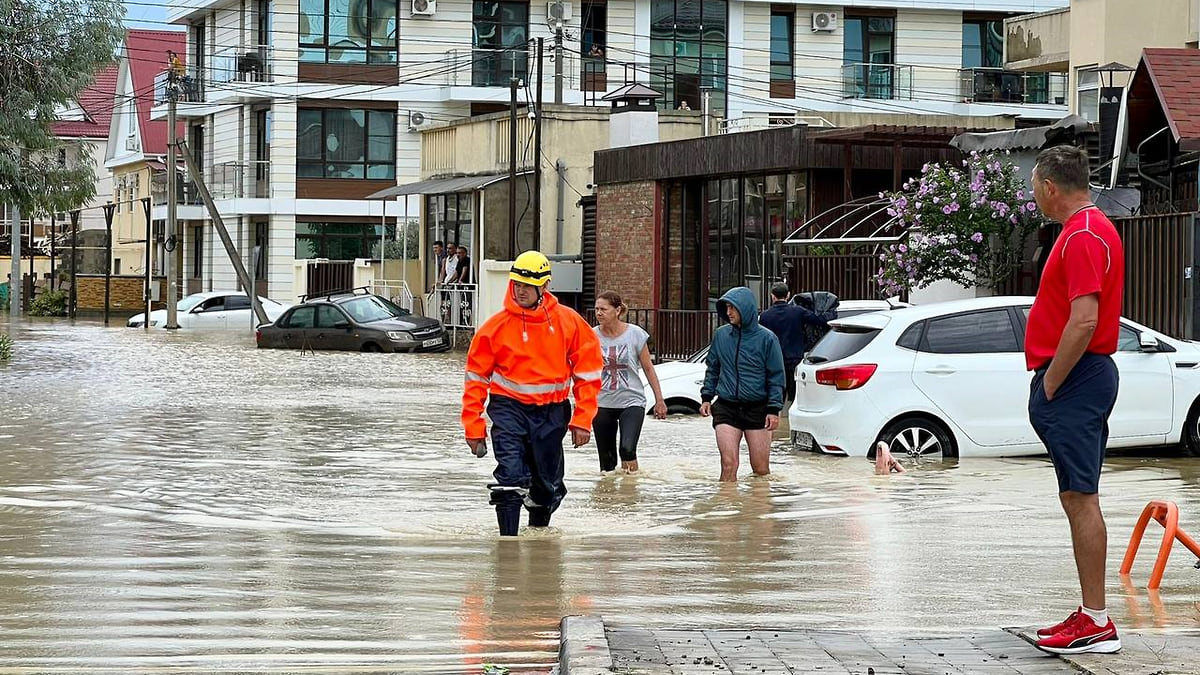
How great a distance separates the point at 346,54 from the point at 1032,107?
22134 mm

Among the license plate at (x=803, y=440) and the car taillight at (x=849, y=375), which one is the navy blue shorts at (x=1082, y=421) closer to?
the car taillight at (x=849, y=375)

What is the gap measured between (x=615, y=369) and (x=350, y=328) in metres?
25.9

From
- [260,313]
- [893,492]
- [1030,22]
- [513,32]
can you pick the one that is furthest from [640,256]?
[513,32]

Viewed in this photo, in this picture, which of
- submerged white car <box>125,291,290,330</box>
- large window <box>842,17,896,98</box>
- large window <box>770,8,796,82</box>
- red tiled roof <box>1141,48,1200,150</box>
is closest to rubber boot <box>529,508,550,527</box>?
red tiled roof <box>1141,48,1200,150</box>

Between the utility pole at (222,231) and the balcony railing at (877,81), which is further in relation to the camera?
the balcony railing at (877,81)

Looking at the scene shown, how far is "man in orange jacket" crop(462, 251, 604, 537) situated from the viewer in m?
10.6

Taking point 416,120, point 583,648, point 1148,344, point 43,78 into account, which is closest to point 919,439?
point 1148,344

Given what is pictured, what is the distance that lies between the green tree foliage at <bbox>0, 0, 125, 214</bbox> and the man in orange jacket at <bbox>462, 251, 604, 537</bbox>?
22.1m

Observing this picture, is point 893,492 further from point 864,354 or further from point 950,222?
point 950,222

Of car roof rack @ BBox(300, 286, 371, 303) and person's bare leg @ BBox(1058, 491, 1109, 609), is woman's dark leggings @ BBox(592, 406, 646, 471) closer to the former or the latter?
person's bare leg @ BBox(1058, 491, 1109, 609)

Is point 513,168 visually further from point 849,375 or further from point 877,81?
point 877,81

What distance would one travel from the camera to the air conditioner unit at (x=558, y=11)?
58.0 metres

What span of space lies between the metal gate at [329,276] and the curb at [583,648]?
157 feet

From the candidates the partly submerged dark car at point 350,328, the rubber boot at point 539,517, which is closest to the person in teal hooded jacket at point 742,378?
the rubber boot at point 539,517
